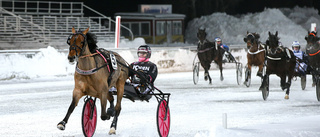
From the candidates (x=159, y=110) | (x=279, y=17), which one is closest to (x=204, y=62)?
(x=159, y=110)

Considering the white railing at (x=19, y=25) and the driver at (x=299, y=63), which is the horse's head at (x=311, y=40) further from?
the white railing at (x=19, y=25)

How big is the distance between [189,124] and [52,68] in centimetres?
1060

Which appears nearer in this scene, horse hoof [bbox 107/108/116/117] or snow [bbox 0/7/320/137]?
horse hoof [bbox 107/108/116/117]

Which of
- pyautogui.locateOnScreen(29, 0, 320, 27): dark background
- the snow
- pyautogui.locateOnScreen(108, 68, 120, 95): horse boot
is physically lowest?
the snow

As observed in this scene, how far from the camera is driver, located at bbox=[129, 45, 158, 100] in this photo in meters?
9.77

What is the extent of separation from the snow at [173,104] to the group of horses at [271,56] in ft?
1.89

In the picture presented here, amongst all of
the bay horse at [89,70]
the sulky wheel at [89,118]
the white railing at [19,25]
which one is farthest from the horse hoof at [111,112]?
the white railing at [19,25]

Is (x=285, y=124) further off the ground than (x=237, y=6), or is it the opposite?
(x=237, y=6)

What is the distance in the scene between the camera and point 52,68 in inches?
797

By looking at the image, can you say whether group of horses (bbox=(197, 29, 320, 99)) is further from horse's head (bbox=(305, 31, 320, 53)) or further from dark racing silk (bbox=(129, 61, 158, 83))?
dark racing silk (bbox=(129, 61, 158, 83))

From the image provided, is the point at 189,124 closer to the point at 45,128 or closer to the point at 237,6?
the point at 45,128

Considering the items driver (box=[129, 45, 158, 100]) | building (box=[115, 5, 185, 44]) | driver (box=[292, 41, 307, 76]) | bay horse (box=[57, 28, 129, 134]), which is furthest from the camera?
building (box=[115, 5, 185, 44])

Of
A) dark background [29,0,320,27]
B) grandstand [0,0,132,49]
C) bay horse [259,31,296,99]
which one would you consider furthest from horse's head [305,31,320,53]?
dark background [29,0,320,27]

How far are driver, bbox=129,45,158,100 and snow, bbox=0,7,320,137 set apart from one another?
0.67 meters
